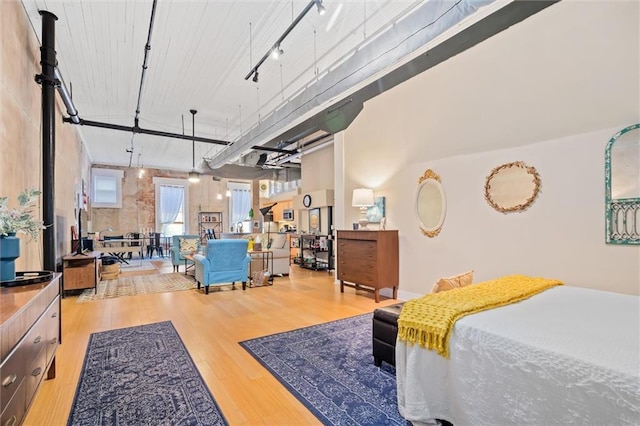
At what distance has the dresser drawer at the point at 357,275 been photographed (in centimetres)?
471

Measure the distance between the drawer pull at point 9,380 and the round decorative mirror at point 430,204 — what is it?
425 cm

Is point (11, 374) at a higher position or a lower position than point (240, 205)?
lower

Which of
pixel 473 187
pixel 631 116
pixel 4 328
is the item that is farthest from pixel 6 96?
pixel 631 116

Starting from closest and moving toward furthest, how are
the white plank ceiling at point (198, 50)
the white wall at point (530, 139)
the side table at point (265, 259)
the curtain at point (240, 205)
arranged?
the white wall at point (530, 139) → the white plank ceiling at point (198, 50) → the side table at point (265, 259) → the curtain at point (240, 205)

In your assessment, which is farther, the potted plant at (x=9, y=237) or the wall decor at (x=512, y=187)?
the wall decor at (x=512, y=187)

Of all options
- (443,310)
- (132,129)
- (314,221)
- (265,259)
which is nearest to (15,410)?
(443,310)

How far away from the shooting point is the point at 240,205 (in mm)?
14766

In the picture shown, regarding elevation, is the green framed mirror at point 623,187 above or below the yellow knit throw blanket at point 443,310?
above

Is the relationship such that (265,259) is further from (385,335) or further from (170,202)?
(170,202)

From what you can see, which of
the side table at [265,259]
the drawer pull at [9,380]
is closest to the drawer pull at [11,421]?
the drawer pull at [9,380]

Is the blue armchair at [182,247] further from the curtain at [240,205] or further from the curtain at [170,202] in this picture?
the curtain at [240,205]

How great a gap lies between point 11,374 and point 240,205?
13688 mm

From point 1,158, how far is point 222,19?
2598mm

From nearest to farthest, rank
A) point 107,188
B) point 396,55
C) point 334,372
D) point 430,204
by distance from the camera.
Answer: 1. point 334,372
2. point 396,55
3. point 430,204
4. point 107,188
